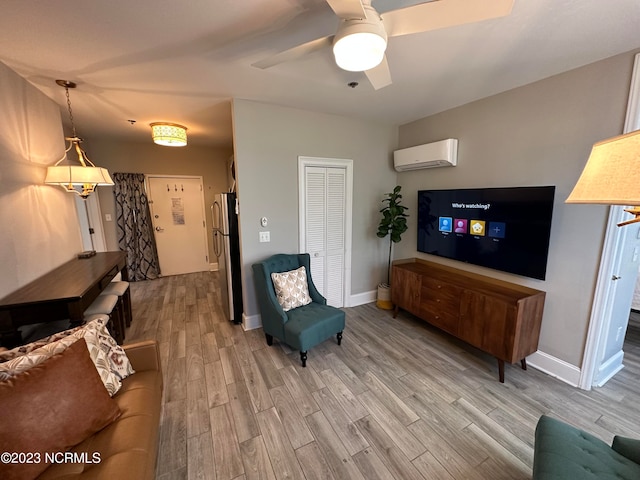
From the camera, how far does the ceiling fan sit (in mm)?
1068

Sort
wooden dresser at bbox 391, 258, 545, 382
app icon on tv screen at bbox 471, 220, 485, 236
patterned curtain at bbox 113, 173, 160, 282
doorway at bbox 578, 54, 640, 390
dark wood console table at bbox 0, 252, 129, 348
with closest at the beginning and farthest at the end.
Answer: dark wood console table at bbox 0, 252, 129, 348
doorway at bbox 578, 54, 640, 390
wooden dresser at bbox 391, 258, 545, 382
app icon on tv screen at bbox 471, 220, 485, 236
patterned curtain at bbox 113, 173, 160, 282

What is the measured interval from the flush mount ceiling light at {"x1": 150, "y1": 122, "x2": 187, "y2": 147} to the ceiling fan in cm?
289

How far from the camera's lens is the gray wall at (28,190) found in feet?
6.17

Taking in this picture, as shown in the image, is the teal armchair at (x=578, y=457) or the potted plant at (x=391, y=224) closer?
the teal armchair at (x=578, y=457)

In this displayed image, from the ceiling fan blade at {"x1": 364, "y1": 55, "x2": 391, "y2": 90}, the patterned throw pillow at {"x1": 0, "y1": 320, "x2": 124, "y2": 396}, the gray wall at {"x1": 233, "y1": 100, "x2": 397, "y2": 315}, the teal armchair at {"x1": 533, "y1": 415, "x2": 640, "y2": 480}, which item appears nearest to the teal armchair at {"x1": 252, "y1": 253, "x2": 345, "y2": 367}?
the gray wall at {"x1": 233, "y1": 100, "x2": 397, "y2": 315}

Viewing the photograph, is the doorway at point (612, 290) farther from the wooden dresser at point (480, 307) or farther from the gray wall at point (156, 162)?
the gray wall at point (156, 162)

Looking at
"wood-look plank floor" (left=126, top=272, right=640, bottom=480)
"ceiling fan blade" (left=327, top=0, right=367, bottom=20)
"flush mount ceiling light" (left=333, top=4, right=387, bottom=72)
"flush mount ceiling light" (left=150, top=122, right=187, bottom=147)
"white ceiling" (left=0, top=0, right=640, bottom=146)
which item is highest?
"white ceiling" (left=0, top=0, right=640, bottom=146)

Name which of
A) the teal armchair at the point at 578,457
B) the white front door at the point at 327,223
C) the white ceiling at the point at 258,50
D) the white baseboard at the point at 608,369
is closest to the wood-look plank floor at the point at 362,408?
the white baseboard at the point at 608,369

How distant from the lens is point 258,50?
71.1 inches

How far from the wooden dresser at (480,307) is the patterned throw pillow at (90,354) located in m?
2.74

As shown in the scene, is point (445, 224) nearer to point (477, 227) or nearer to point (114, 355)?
point (477, 227)

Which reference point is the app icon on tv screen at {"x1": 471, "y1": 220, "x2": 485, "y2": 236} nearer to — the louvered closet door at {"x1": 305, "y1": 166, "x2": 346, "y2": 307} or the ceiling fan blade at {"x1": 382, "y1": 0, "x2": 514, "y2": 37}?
the louvered closet door at {"x1": 305, "y1": 166, "x2": 346, "y2": 307}

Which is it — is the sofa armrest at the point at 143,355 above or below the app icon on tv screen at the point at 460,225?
below

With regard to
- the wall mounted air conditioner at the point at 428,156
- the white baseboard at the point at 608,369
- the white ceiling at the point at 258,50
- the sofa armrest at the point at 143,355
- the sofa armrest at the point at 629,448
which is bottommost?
the white baseboard at the point at 608,369
